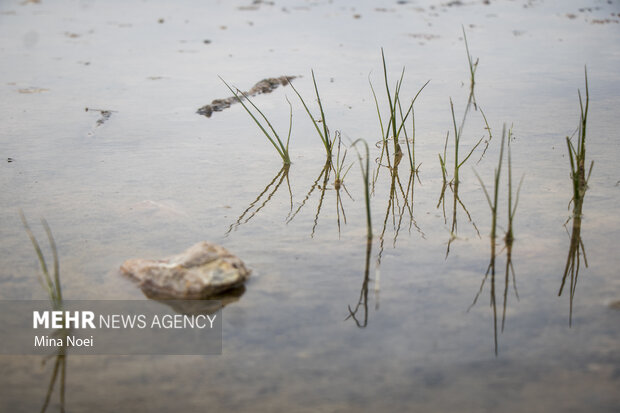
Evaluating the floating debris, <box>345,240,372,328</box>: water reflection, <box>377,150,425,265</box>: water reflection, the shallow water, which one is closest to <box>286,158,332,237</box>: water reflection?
the shallow water

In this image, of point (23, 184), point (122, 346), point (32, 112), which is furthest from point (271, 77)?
point (122, 346)

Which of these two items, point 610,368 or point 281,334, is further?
point 281,334

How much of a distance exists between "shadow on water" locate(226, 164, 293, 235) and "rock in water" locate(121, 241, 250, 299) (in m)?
0.38

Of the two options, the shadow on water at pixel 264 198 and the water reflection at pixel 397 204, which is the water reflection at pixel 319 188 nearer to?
the shadow on water at pixel 264 198

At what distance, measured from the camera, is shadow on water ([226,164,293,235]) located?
8.37 feet

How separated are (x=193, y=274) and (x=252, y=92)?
2724mm

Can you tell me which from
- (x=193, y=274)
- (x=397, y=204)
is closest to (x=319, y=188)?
(x=397, y=204)

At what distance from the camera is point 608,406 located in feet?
4.92

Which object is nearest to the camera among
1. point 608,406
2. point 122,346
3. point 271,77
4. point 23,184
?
point 608,406

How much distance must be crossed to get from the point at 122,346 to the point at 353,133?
220 cm

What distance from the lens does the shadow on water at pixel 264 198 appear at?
255cm

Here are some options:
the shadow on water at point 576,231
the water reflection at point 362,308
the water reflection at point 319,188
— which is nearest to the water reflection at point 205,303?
the water reflection at point 362,308

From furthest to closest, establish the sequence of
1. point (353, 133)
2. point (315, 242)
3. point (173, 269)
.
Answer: point (353, 133) → point (315, 242) → point (173, 269)

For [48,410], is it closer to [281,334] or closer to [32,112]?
[281,334]
